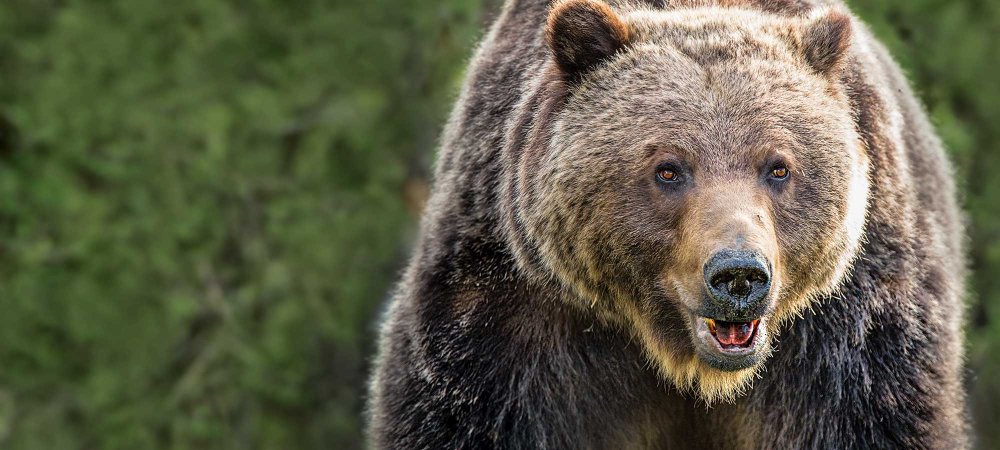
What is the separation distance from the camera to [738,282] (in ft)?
17.1

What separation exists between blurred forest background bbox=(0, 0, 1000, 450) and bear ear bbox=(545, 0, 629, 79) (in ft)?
24.3

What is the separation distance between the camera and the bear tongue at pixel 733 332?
5574mm

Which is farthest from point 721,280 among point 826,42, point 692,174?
point 826,42

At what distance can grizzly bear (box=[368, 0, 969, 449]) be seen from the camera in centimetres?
559

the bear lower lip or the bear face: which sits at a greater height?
the bear face

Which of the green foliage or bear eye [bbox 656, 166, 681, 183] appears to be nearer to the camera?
bear eye [bbox 656, 166, 681, 183]

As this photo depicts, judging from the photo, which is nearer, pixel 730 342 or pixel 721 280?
pixel 721 280

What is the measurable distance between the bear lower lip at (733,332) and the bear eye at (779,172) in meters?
0.50

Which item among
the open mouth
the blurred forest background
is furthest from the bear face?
the blurred forest background

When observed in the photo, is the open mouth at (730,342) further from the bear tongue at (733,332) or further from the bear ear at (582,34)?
the bear ear at (582,34)

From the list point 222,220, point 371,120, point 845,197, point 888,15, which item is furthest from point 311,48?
point 845,197

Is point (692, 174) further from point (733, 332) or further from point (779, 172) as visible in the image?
point (733, 332)

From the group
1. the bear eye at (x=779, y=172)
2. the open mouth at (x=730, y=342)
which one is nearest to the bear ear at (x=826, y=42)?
the bear eye at (x=779, y=172)

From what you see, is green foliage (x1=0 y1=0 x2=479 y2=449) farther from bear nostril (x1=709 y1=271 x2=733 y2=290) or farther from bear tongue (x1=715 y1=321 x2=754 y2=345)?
bear nostril (x1=709 y1=271 x2=733 y2=290)
